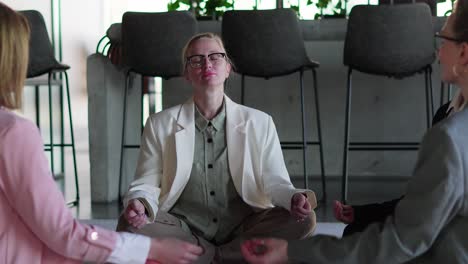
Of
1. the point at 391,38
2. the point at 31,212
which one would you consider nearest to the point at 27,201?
the point at 31,212

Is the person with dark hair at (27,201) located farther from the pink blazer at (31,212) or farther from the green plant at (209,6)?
the green plant at (209,6)

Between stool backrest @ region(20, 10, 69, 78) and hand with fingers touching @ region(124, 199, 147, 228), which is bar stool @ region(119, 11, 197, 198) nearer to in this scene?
stool backrest @ region(20, 10, 69, 78)

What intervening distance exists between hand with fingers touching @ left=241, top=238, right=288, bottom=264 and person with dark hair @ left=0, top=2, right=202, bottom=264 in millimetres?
Result: 224

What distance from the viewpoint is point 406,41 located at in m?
3.71

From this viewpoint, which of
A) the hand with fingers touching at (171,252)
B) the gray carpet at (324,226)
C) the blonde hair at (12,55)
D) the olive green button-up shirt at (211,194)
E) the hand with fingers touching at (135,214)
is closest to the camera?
the blonde hair at (12,55)

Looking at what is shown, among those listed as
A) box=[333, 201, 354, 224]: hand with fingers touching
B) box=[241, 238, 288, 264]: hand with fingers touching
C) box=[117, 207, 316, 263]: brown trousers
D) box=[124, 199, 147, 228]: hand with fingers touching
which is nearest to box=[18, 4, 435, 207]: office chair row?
box=[117, 207, 316, 263]: brown trousers

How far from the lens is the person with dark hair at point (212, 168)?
2297 mm

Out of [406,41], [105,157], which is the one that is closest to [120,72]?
[105,157]

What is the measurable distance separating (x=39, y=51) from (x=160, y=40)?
717 mm

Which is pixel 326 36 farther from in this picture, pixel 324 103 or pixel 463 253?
pixel 463 253

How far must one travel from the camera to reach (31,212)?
4.29ft

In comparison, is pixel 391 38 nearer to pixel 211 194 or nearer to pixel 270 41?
pixel 270 41

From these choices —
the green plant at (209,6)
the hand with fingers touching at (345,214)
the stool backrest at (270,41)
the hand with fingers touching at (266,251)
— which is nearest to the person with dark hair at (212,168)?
the hand with fingers touching at (345,214)

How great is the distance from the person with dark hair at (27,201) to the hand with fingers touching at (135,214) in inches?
26.8
